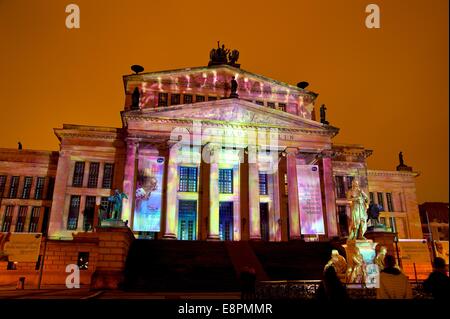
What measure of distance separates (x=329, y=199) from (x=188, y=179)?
13.5 m

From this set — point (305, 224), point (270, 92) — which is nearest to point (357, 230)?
point (305, 224)

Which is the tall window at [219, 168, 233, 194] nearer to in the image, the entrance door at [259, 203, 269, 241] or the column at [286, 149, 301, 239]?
the entrance door at [259, 203, 269, 241]

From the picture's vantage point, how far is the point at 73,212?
3559 centimetres

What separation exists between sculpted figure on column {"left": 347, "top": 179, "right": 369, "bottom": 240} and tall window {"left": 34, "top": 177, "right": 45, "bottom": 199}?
1256 inches

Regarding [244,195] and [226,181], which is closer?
[244,195]

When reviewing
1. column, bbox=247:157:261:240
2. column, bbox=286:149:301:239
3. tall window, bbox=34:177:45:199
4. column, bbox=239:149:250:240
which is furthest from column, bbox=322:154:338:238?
tall window, bbox=34:177:45:199

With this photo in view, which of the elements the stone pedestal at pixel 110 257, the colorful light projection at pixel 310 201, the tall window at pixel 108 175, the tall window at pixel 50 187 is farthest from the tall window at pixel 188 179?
the stone pedestal at pixel 110 257

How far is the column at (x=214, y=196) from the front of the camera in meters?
32.5

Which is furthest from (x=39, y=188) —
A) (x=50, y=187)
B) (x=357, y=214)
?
(x=357, y=214)

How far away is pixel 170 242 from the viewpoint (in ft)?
92.2

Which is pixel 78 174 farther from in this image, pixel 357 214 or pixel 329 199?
pixel 357 214

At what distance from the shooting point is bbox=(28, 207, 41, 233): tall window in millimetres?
37572
